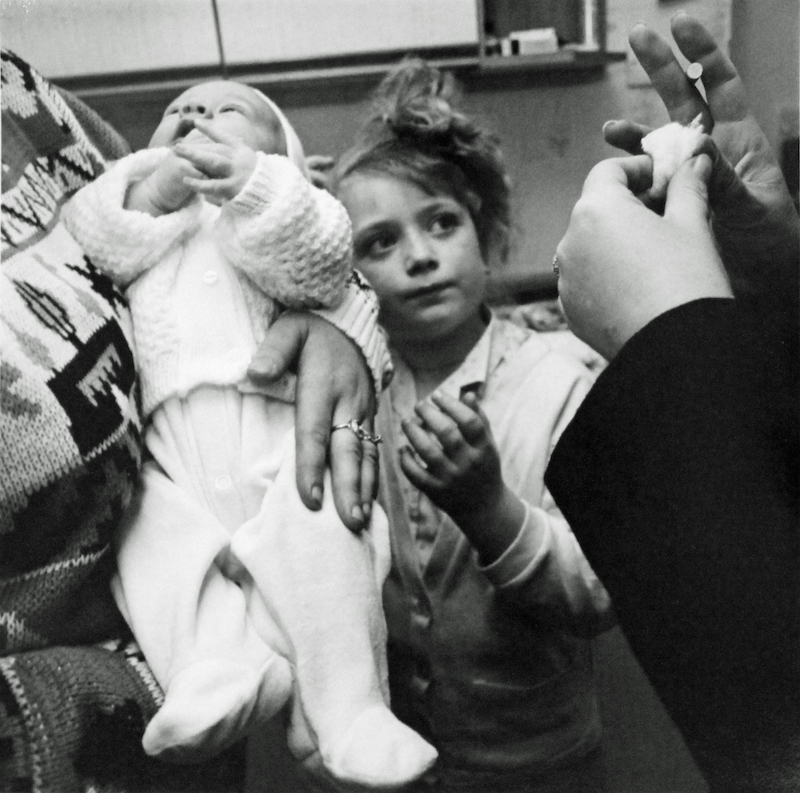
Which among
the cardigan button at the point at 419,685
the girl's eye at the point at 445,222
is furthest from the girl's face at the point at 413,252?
the cardigan button at the point at 419,685

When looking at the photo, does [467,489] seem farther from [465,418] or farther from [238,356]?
[238,356]

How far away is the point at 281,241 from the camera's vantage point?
18.4 inches

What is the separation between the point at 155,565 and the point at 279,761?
15 centimetres

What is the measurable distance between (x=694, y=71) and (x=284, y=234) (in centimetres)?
29

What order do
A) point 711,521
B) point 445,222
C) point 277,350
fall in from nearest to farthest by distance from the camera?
point 711,521 < point 277,350 < point 445,222

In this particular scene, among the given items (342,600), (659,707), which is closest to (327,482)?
(342,600)

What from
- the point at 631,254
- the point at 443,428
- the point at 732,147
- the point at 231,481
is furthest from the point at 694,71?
the point at 231,481

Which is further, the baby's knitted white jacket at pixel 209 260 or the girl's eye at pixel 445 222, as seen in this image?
the girl's eye at pixel 445 222

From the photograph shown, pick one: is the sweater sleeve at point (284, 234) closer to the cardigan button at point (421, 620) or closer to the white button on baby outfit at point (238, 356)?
the white button on baby outfit at point (238, 356)

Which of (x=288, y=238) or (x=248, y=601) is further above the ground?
(x=288, y=238)

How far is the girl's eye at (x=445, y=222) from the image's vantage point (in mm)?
588

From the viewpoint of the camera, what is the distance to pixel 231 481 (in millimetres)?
464

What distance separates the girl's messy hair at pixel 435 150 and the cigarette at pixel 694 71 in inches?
5.4

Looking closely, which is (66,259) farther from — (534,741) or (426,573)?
(534,741)
